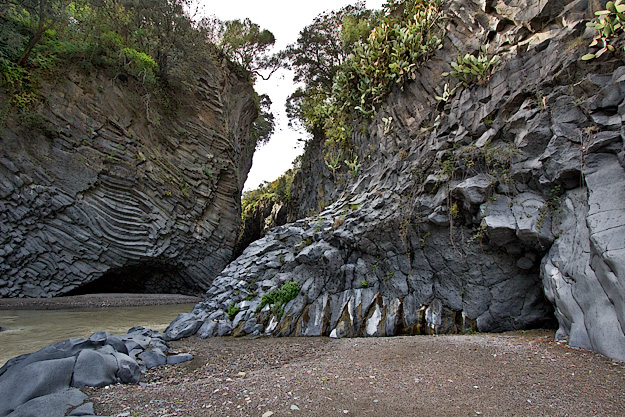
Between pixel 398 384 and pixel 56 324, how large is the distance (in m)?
11.1

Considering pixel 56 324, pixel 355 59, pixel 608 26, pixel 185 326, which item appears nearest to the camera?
pixel 608 26

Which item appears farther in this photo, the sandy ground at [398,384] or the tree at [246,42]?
the tree at [246,42]

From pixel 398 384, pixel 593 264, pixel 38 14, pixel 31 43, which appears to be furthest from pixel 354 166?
pixel 31 43

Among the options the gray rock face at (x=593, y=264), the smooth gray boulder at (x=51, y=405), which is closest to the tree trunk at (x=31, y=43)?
the smooth gray boulder at (x=51, y=405)

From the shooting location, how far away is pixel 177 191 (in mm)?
19000

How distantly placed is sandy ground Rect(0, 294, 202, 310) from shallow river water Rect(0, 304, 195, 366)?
70 cm

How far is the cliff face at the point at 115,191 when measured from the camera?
14.0m

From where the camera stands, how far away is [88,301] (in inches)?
570

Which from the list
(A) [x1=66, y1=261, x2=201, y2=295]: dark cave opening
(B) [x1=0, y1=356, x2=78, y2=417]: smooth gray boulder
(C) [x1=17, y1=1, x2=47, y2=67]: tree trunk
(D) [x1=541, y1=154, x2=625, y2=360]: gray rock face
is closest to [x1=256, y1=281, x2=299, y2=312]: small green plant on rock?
(B) [x1=0, y1=356, x2=78, y2=417]: smooth gray boulder

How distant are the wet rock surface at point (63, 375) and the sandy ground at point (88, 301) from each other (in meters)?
11.1

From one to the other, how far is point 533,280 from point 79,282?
18.9 m

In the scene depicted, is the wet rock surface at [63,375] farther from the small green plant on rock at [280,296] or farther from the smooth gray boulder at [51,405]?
the small green plant on rock at [280,296]

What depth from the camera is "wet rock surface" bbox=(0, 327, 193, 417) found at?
3.26m

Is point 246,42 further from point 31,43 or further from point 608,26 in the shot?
point 608,26
